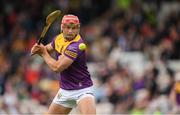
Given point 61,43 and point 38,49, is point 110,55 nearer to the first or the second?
point 61,43

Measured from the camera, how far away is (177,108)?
1600 cm

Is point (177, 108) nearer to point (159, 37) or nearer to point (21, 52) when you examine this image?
point (159, 37)

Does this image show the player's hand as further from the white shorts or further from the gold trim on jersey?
the white shorts

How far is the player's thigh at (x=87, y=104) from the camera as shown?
1173cm

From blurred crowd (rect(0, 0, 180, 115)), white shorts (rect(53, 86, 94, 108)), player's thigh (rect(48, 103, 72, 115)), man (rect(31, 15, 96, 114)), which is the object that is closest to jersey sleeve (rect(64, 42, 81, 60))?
man (rect(31, 15, 96, 114))

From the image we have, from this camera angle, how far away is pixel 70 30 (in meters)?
11.9

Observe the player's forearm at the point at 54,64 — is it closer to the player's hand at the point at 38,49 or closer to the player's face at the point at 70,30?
the player's hand at the point at 38,49

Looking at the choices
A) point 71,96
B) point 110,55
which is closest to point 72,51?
point 71,96

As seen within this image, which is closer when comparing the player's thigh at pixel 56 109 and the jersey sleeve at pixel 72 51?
the jersey sleeve at pixel 72 51

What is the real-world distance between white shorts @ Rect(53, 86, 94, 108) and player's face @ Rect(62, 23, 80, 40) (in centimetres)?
76

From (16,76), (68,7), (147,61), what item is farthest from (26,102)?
(68,7)

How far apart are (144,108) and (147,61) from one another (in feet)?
7.27

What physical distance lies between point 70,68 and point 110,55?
338 inches

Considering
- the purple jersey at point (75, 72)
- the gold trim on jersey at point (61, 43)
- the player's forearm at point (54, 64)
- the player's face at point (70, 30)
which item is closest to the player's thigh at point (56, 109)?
the purple jersey at point (75, 72)
